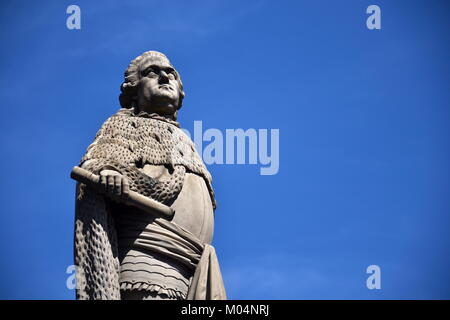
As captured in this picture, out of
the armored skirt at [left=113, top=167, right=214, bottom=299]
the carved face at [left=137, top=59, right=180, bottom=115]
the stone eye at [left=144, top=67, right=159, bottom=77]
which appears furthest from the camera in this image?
the stone eye at [left=144, top=67, right=159, bottom=77]

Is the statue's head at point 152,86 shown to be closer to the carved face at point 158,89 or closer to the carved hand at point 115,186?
the carved face at point 158,89

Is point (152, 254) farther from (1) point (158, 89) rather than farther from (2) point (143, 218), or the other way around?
(1) point (158, 89)

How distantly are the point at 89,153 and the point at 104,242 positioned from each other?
170cm

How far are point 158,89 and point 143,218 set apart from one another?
2.79 meters

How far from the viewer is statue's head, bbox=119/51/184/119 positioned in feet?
70.6

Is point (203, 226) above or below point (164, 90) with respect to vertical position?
below

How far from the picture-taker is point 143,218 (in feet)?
64.7

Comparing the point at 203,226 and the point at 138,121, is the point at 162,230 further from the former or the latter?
the point at 138,121

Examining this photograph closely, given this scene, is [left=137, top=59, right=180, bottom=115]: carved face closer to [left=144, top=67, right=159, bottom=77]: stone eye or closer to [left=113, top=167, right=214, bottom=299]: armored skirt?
[left=144, top=67, right=159, bottom=77]: stone eye

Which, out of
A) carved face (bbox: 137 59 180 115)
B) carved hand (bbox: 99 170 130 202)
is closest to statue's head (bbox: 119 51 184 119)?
carved face (bbox: 137 59 180 115)

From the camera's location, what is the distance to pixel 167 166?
2050 cm

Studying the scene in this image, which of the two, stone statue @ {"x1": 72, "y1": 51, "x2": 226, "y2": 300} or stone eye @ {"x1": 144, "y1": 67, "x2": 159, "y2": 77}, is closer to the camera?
stone statue @ {"x1": 72, "y1": 51, "x2": 226, "y2": 300}
